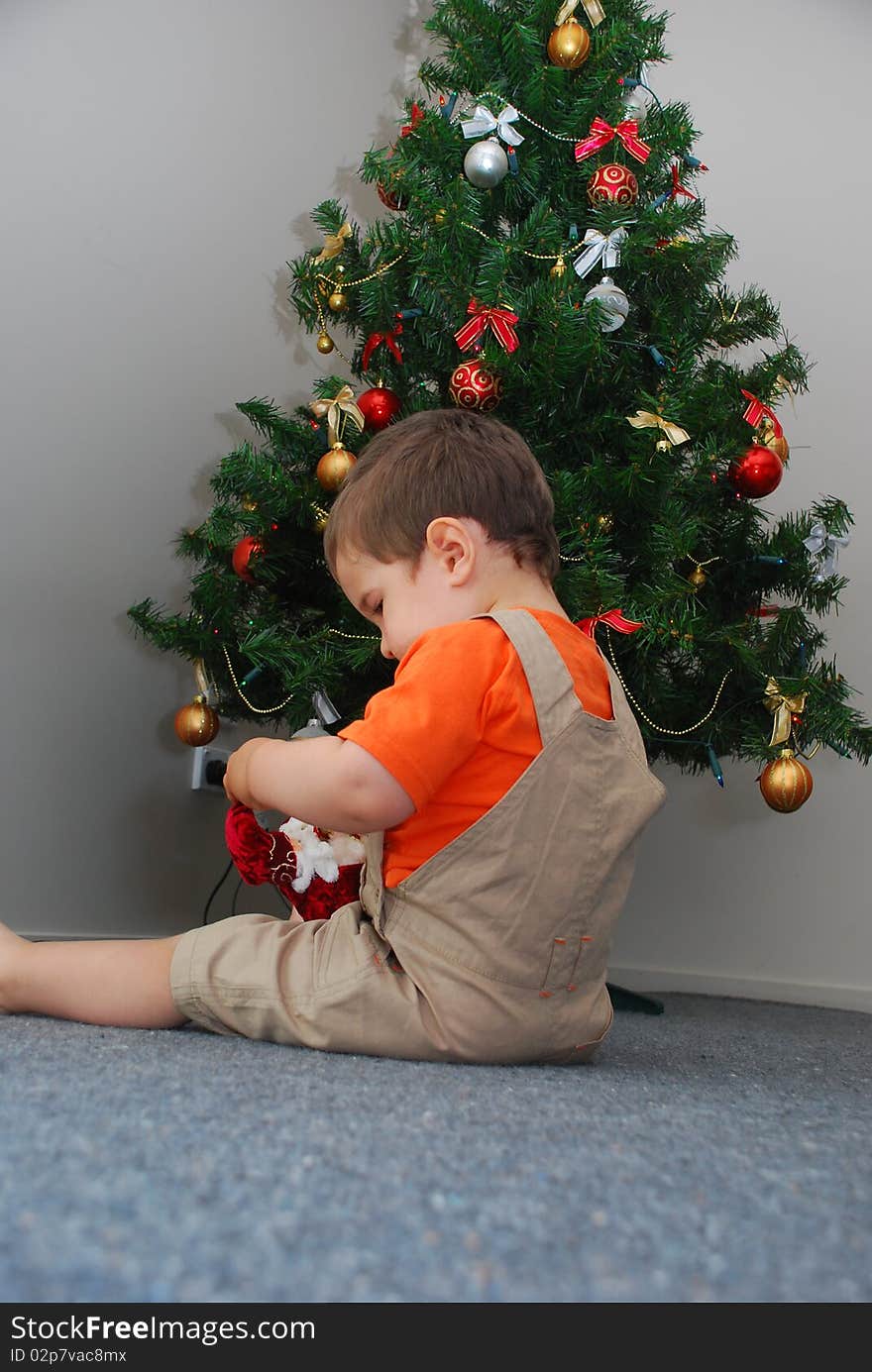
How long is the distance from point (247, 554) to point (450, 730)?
2.15 ft

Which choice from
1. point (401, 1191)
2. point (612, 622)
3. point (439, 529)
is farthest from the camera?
point (612, 622)

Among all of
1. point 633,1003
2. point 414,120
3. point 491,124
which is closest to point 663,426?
point 491,124

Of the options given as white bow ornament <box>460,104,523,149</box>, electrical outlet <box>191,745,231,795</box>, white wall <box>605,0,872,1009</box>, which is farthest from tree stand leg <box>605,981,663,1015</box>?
white bow ornament <box>460,104,523,149</box>

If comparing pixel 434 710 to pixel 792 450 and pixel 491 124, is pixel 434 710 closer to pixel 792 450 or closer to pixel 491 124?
pixel 491 124

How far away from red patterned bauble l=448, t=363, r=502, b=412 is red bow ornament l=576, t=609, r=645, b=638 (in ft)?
0.92

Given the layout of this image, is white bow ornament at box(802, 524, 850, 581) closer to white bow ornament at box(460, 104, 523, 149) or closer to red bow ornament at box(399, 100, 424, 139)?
white bow ornament at box(460, 104, 523, 149)

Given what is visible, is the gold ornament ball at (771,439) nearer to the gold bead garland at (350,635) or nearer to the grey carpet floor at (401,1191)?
the gold bead garland at (350,635)

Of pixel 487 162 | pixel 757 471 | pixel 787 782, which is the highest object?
pixel 487 162

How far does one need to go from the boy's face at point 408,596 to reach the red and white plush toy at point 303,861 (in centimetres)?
19

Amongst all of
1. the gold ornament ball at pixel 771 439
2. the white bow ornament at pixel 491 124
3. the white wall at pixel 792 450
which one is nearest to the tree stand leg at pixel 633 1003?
the white wall at pixel 792 450

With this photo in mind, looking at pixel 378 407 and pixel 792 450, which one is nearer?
pixel 378 407

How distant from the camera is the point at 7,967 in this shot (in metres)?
0.75

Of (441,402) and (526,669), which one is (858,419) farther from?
(526,669)

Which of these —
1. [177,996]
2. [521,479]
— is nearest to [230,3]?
[521,479]
